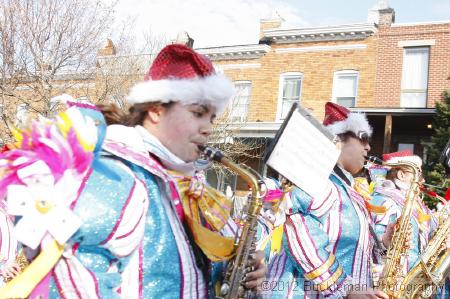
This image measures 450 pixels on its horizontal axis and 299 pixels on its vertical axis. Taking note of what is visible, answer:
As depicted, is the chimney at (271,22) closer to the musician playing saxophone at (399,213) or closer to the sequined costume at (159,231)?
the musician playing saxophone at (399,213)

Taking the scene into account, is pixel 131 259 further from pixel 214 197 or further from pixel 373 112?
pixel 373 112

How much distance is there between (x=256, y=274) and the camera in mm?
2354

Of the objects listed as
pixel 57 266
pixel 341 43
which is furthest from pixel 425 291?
pixel 341 43

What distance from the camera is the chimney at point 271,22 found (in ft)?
65.7

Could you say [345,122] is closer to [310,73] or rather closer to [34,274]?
[34,274]

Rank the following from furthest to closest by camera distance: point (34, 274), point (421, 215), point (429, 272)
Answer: point (421, 215) → point (429, 272) → point (34, 274)

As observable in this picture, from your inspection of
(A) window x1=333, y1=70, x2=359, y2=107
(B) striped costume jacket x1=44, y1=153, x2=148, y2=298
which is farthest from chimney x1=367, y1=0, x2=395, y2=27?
(B) striped costume jacket x1=44, y1=153, x2=148, y2=298

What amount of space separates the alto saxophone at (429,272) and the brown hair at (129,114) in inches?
98.1

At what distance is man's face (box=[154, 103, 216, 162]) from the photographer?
2.13 m

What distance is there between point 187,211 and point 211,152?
27cm

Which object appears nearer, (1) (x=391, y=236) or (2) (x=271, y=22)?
(1) (x=391, y=236)

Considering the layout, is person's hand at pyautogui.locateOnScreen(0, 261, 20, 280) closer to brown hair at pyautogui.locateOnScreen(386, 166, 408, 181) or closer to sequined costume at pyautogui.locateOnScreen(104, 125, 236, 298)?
sequined costume at pyautogui.locateOnScreen(104, 125, 236, 298)

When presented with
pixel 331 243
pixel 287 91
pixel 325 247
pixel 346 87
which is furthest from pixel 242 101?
pixel 325 247

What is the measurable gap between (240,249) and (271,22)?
61.3 feet
